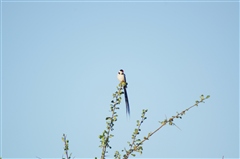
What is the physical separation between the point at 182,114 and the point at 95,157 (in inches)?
49.3

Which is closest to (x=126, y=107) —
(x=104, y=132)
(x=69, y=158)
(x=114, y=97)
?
(x=114, y=97)

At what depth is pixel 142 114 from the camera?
470 cm

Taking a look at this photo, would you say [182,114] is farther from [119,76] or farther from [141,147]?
[119,76]

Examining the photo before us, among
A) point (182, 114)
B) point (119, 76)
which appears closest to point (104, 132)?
point (182, 114)

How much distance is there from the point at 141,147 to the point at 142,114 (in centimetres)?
55

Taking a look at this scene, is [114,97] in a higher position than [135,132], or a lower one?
higher

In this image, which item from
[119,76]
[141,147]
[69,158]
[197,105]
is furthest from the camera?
[119,76]

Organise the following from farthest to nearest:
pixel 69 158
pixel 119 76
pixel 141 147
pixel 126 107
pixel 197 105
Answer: pixel 119 76
pixel 126 107
pixel 197 105
pixel 141 147
pixel 69 158

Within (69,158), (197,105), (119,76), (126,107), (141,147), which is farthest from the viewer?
(119,76)

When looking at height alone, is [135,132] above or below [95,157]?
above

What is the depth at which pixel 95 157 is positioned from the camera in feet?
13.9

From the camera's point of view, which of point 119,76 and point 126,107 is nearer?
point 126,107

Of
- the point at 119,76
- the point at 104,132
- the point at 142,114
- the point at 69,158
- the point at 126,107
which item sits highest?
the point at 119,76

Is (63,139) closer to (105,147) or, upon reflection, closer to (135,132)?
(105,147)
